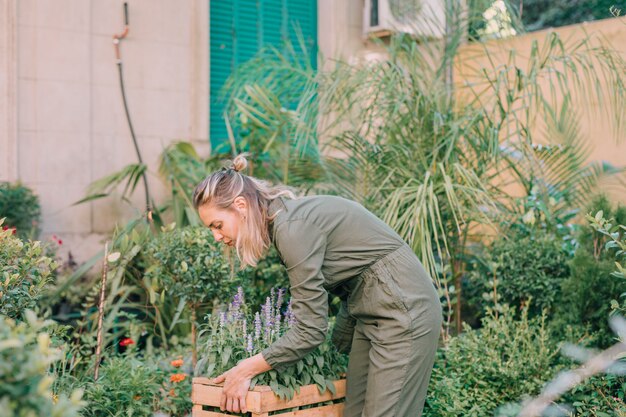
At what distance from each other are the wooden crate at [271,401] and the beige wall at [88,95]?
10.1ft

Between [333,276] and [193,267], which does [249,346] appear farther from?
[193,267]

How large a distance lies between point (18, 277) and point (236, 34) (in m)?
4.30

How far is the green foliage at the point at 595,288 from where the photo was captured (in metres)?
4.79

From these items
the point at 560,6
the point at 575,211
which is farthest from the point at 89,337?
Result: the point at 560,6

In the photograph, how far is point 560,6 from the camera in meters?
14.5

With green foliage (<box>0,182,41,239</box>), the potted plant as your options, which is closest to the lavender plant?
the potted plant

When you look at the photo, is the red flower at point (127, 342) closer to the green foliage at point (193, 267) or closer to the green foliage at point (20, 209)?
the green foliage at point (193, 267)

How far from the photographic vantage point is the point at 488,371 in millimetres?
4512

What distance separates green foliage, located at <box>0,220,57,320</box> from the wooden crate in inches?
32.1

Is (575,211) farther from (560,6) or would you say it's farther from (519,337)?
(560,6)

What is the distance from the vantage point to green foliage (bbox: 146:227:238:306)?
174 inches

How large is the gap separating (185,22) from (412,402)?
4.44 metres

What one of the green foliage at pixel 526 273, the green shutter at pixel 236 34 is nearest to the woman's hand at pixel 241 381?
the green foliage at pixel 526 273

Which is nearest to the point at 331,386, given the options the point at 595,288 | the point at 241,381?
the point at 241,381
